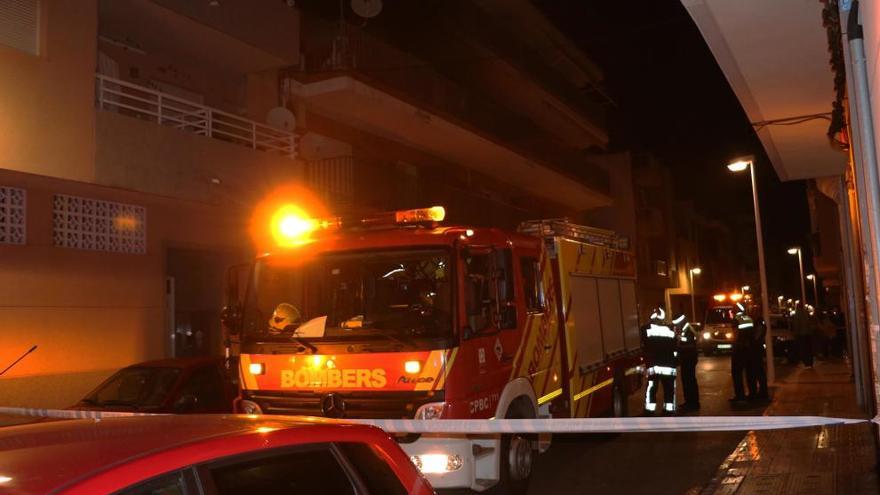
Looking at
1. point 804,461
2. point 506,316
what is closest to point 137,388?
point 506,316

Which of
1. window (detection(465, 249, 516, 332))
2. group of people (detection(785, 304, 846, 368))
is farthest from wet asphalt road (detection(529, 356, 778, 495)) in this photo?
group of people (detection(785, 304, 846, 368))

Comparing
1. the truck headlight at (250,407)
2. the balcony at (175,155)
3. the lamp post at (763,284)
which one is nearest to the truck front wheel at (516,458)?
the truck headlight at (250,407)

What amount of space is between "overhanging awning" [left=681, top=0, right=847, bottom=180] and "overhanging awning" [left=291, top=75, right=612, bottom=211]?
884 cm

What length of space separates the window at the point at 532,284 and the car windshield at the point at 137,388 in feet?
12.8

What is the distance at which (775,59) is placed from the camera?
22.1ft

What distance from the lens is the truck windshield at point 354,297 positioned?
623 centimetres

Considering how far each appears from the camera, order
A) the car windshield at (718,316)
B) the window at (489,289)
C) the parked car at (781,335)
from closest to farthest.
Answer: the window at (489,289)
the parked car at (781,335)
the car windshield at (718,316)

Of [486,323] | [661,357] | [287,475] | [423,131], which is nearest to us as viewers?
[287,475]

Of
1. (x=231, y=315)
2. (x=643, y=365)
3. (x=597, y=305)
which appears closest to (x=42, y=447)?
(x=231, y=315)

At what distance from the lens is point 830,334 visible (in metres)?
22.9

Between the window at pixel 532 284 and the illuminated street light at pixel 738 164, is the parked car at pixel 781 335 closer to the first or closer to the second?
the illuminated street light at pixel 738 164

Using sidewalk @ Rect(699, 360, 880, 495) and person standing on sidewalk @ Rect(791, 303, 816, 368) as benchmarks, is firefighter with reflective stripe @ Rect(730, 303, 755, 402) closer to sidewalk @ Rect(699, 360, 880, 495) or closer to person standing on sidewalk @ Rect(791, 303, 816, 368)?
sidewalk @ Rect(699, 360, 880, 495)

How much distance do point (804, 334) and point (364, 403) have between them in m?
16.3

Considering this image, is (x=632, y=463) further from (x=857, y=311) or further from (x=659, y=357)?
(x=857, y=311)
